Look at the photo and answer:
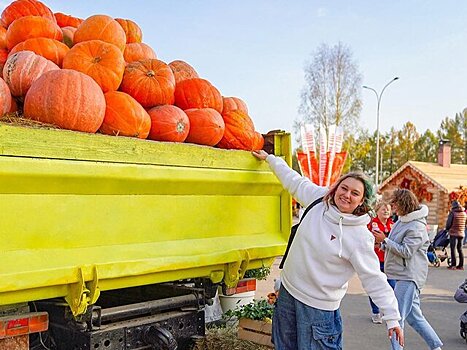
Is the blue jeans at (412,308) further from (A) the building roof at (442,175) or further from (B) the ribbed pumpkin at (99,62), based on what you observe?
(A) the building roof at (442,175)

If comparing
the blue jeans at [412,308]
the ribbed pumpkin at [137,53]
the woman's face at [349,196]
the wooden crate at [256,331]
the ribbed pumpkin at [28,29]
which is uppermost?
the ribbed pumpkin at [28,29]

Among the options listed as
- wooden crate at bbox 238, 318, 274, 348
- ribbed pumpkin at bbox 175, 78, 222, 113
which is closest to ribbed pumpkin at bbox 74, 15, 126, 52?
ribbed pumpkin at bbox 175, 78, 222, 113

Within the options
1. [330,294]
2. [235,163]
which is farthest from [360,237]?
[235,163]

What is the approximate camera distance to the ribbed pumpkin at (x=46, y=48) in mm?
3771

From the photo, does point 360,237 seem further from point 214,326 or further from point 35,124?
point 35,124

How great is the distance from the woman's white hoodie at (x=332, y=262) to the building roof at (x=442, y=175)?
24.5 m

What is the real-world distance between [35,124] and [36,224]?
59 centimetres

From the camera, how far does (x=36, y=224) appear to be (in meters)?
2.81

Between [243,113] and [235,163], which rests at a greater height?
[243,113]

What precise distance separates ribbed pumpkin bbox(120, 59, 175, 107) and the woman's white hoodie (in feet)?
4.37

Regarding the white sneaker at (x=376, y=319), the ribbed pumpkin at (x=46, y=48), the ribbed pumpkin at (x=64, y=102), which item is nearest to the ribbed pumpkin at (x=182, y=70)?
the ribbed pumpkin at (x=46, y=48)

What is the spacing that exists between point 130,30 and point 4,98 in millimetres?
1752

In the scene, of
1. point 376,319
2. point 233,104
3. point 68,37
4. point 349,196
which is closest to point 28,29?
point 68,37

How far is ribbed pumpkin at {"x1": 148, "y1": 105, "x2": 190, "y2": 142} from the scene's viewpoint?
149 inches
